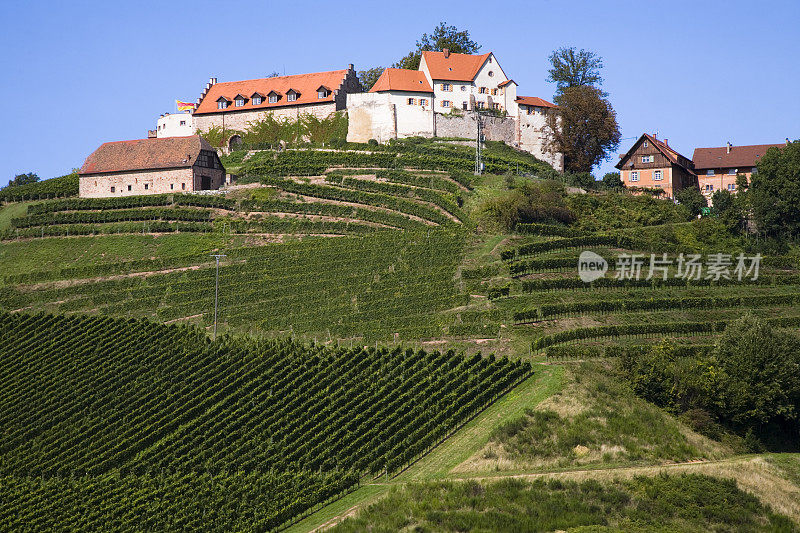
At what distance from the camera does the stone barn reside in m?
99.8

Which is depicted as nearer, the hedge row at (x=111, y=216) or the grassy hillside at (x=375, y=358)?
the grassy hillside at (x=375, y=358)

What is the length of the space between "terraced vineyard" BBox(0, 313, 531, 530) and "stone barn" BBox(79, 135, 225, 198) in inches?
1359

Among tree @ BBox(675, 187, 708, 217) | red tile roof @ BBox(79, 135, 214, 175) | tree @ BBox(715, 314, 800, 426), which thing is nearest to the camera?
tree @ BBox(715, 314, 800, 426)

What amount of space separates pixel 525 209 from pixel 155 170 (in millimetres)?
38181

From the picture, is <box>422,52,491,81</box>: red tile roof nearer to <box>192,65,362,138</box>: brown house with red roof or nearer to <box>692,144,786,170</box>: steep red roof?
<box>192,65,362,138</box>: brown house with red roof

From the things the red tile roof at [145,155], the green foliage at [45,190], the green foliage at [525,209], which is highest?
the red tile roof at [145,155]

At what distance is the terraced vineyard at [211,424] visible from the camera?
4878cm

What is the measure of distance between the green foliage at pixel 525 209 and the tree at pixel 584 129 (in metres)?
19.1

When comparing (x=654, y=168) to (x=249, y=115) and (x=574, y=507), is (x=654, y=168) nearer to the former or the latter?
(x=249, y=115)

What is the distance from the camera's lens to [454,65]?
372 feet

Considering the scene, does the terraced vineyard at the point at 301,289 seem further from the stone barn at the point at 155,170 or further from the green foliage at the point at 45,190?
the green foliage at the point at 45,190

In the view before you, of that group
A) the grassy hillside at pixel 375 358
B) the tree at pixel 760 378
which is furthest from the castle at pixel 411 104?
the tree at pixel 760 378

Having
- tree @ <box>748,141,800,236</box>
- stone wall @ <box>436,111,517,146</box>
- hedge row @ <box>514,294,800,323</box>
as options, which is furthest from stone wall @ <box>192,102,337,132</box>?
hedge row @ <box>514,294,800,323</box>

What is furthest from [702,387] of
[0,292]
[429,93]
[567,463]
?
[429,93]
